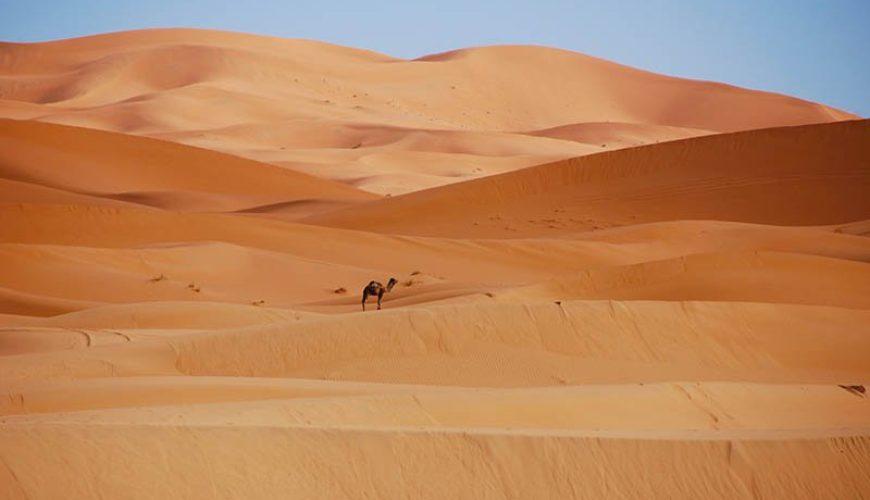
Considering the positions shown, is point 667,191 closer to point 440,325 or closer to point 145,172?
point 145,172

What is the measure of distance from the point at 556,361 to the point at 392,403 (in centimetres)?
332

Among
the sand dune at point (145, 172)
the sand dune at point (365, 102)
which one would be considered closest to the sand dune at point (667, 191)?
the sand dune at point (145, 172)

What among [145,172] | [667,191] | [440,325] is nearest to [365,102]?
[145,172]

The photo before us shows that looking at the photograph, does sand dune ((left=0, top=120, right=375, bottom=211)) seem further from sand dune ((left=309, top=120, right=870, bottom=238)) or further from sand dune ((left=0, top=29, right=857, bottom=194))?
sand dune ((left=0, top=29, right=857, bottom=194))

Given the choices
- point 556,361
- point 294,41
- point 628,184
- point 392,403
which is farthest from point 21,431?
point 294,41

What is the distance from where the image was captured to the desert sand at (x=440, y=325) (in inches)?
215

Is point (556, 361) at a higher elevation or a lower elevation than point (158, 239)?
higher

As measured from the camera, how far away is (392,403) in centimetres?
661

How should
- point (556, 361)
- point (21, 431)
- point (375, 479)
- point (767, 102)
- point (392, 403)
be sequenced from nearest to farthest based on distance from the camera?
point (21, 431) < point (375, 479) < point (392, 403) < point (556, 361) < point (767, 102)

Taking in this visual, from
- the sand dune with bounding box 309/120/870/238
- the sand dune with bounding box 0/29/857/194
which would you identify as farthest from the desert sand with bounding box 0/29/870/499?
the sand dune with bounding box 0/29/857/194

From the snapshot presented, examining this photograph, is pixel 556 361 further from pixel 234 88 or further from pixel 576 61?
pixel 576 61

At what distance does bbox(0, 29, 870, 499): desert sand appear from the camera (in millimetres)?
5465

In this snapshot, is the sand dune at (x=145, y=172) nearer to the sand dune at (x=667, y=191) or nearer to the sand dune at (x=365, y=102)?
the sand dune at (x=667, y=191)

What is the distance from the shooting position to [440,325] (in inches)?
398
